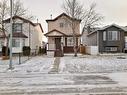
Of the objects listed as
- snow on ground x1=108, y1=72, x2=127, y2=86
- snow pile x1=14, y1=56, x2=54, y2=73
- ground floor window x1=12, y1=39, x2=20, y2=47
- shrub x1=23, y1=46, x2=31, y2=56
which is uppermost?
ground floor window x1=12, y1=39, x2=20, y2=47

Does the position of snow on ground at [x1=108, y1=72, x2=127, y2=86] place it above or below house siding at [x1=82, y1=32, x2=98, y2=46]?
below

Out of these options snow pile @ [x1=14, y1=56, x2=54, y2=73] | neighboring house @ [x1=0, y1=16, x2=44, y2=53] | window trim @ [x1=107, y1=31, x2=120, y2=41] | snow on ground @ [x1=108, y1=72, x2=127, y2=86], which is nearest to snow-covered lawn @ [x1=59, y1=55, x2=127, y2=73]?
snow pile @ [x1=14, y1=56, x2=54, y2=73]

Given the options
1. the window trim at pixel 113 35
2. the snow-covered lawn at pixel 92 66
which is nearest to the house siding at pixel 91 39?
the window trim at pixel 113 35

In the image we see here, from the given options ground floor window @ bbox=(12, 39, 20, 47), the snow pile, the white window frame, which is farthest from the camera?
the white window frame

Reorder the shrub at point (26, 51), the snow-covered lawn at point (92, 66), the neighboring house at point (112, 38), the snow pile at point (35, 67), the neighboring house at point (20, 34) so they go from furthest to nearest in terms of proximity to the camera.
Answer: the neighboring house at point (112, 38), the neighboring house at point (20, 34), the shrub at point (26, 51), the snow pile at point (35, 67), the snow-covered lawn at point (92, 66)

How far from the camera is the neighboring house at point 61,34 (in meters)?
45.1

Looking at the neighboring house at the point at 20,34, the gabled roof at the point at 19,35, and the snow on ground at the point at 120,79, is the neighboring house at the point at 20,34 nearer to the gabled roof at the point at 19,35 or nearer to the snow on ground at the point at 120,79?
the gabled roof at the point at 19,35

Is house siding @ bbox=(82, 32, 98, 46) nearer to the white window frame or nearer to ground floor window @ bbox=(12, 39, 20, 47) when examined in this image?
the white window frame

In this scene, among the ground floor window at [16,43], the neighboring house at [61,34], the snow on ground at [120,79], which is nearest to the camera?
the snow on ground at [120,79]

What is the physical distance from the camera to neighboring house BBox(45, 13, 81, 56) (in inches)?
1774

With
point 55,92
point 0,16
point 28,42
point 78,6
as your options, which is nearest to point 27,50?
point 28,42

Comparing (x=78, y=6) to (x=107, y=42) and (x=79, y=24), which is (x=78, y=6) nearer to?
(x=79, y=24)

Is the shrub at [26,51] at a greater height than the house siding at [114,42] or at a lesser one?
lesser

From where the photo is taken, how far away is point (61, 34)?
44688mm
